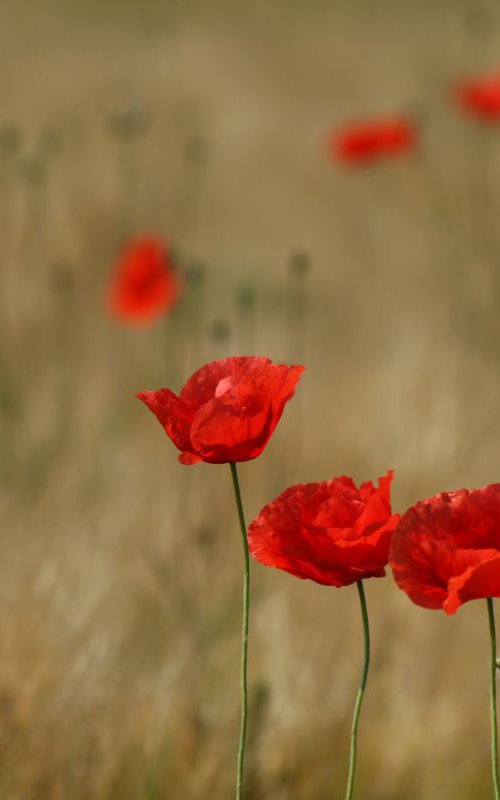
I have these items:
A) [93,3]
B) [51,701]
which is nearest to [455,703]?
[51,701]

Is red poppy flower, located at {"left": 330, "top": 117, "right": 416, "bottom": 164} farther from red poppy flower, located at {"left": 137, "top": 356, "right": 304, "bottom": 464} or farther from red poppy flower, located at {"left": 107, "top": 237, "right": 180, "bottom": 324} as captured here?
red poppy flower, located at {"left": 137, "top": 356, "right": 304, "bottom": 464}

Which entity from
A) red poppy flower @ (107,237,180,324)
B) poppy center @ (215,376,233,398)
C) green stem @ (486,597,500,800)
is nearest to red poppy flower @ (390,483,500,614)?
green stem @ (486,597,500,800)

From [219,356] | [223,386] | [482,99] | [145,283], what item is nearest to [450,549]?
[223,386]

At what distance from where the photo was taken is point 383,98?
5.33 meters

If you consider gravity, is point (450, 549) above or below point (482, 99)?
below

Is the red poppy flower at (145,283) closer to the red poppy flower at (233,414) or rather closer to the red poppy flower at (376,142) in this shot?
the red poppy flower at (376,142)

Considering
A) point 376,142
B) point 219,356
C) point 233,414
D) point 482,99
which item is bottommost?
point 233,414

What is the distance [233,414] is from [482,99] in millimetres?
2335

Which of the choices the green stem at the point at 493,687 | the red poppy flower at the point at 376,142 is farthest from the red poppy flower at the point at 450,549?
the red poppy flower at the point at 376,142

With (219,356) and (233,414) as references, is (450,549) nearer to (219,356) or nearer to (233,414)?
(233,414)

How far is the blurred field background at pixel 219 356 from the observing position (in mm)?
1382

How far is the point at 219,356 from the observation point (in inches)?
115

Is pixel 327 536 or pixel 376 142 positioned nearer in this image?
pixel 327 536

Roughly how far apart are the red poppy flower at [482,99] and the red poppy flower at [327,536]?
7.61 ft
